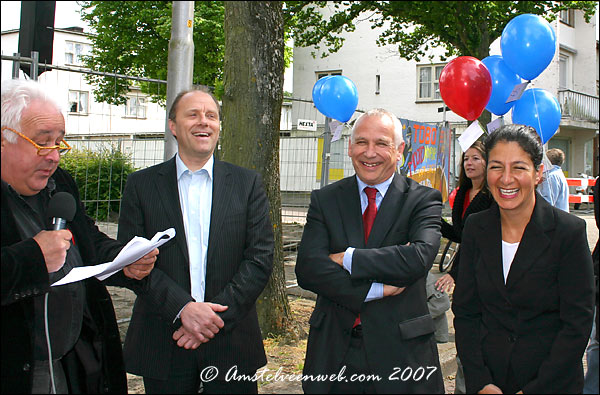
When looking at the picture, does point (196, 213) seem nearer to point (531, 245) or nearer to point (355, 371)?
point (355, 371)

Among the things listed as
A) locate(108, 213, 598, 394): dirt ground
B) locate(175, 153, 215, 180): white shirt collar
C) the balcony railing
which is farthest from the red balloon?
the balcony railing

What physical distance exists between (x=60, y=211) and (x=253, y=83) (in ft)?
8.55

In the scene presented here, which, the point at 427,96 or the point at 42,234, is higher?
the point at 427,96

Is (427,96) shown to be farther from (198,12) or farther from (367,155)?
(367,155)

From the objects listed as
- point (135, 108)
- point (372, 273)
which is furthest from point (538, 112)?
point (135, 108)

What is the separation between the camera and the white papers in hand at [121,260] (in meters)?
2.35

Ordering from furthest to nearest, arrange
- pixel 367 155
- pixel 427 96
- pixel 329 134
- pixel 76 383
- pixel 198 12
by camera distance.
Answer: pixel 427 96, pixel 198 12, pixel 329 134, pixel 367 155, pixel 76 383

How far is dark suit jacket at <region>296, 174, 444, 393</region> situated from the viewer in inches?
107

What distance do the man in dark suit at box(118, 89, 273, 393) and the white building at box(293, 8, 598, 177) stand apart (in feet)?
73.9

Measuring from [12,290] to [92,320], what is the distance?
1.54 feet

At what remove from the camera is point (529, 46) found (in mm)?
5520

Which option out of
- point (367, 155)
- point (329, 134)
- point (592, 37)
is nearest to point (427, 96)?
point (592, 37)

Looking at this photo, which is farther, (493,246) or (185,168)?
(185,168)

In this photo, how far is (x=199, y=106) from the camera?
306cm
